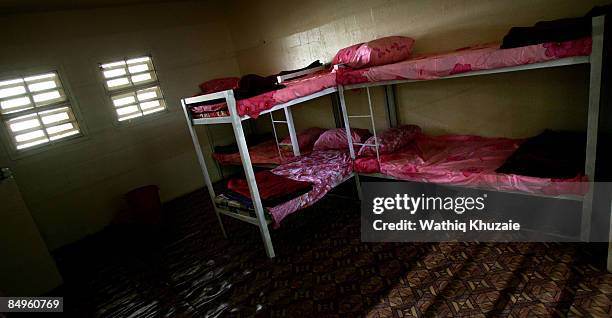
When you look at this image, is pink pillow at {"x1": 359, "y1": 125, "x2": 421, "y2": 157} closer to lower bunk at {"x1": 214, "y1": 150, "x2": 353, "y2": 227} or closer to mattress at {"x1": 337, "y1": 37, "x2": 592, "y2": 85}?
lower bunk at {"x1": 214, "y1": 150, "x2": 353, "y2": 227}

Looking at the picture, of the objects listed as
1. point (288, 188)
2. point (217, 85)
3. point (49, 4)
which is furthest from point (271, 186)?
point (49, 4)

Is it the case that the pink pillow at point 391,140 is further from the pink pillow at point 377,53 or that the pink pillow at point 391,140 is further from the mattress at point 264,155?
the mattress at point 264,155

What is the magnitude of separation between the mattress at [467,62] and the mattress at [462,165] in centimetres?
77

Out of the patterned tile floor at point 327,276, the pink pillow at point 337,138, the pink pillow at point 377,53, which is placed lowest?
the patterned tile floor at point 327,276

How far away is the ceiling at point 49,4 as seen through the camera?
3.46 metres

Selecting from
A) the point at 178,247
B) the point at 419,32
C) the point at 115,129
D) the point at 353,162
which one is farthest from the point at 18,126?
the point at 419,32

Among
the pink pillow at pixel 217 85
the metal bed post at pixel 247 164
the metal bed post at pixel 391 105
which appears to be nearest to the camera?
the metal bed post at pixel 247 164

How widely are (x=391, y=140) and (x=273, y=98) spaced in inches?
51.4

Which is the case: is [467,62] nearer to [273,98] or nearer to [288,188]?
[273,98]

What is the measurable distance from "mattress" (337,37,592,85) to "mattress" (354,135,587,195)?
0.77m

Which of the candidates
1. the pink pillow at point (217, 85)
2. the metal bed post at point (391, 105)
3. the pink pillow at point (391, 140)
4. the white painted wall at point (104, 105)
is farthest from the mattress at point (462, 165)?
the white painted wall at point (104, 105)

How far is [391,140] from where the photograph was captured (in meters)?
3.34

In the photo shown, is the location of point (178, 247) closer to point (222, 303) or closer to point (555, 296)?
point (222, 303)

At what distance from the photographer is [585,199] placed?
6.85 ft
